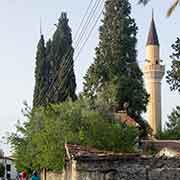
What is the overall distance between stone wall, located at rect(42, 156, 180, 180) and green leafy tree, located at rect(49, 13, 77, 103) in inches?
1210

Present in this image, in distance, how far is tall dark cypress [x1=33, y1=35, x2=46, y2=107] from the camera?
52.5 meters

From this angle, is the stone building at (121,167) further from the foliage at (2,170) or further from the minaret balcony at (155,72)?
the foliage at (2,170)

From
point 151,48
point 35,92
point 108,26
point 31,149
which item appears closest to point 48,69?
point 35,92

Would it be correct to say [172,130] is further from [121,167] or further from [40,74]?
[121,167]

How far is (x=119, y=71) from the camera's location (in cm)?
5119

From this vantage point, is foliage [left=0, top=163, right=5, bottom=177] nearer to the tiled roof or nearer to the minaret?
the minaret

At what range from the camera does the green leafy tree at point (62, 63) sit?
48.8 m

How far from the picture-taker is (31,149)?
35719mm

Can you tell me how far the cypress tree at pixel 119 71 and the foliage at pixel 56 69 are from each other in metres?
2.44

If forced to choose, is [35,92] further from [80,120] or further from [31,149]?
[80,120]

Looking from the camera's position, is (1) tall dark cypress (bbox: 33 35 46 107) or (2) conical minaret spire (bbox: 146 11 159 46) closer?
(1) tall dark cypress (bbox: 33 35 46 107)

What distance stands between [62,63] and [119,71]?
527 cm

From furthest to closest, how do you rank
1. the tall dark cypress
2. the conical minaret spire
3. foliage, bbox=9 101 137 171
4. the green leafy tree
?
the conical minaret spire
the tall dark cypress
the green leafy tree
foliage, bbox=9 101 137 171

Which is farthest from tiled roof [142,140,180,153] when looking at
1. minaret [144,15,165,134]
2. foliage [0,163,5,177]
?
foliage [0,163,5,177]
